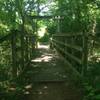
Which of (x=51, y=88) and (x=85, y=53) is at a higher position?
(x=85, y=53)

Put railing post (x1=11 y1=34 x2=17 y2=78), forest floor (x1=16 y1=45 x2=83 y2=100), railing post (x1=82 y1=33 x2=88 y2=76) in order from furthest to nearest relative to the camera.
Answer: railing post (x1=82 y1=33 x2=88 y2=76) → railing post (x1=11 y1=34 x2=17 y2=78) → forest floor (x1=16 y1=45 x2=83 y2=100)

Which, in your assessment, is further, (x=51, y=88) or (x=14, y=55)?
(x=51, y=88)

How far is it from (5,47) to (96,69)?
7.49 feet

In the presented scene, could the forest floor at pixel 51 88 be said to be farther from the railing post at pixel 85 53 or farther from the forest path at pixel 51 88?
the railing post at pixel 85 53

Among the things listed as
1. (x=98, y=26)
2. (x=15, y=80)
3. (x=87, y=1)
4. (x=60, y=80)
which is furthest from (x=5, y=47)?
(x=98, y=26)

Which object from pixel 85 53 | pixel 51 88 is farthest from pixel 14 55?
pixel 85 53

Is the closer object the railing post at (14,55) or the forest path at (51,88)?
the forest path at (51,88)

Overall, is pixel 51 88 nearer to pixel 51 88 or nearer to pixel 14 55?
pixel 51 88

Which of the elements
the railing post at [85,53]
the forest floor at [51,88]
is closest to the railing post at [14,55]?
the forest floor at [51,88]

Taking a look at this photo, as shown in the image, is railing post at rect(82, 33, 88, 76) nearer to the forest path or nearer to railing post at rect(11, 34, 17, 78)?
the forest path

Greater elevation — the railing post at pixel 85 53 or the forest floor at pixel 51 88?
the railing post at pixel 85 53

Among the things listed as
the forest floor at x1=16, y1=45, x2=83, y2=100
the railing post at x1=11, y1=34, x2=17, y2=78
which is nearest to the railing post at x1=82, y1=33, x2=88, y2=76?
the forest floor at x1=16, y1=45, x2=83, y2=100

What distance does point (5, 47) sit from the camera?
5539mm

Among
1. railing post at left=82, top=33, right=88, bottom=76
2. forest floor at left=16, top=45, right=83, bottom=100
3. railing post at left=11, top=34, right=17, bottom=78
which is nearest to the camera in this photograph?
forest floor at left=16, top=45, right=83, bottom=100
